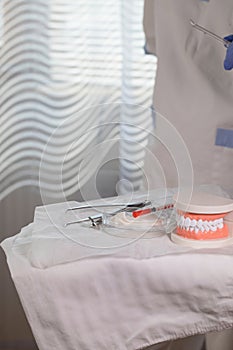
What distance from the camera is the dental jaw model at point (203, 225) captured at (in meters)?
0.97

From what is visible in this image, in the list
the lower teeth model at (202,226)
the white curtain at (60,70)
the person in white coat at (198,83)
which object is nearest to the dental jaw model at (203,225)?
the lower teeth model at (202,226)

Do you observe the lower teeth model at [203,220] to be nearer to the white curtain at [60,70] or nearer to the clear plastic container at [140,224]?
the clear plastic container at [140,224]

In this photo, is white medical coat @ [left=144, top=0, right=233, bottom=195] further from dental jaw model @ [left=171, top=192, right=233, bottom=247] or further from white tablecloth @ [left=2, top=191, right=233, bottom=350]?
white tablecloth @ [left=2, top=191, right=233, bottom=350]

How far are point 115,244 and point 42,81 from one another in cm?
91

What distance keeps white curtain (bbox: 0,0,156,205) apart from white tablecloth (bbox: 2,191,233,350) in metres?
0.79

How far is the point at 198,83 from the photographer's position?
1.46 metres

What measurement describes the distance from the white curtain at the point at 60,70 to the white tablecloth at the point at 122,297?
789 millimetres

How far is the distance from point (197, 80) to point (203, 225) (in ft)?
1.90

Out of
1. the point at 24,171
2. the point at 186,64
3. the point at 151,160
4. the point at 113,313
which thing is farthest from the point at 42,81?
the point at 113,313

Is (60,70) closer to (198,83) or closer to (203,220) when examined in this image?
(198,83)

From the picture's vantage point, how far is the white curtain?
1.72m

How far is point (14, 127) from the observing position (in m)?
1.79

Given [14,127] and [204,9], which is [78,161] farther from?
[14,127]

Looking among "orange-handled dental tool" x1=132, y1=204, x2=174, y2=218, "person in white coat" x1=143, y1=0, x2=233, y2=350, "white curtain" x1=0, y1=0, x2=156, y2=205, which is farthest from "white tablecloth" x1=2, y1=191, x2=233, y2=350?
"white curtain" x1=0, y1=0, x2=156, y2=205
